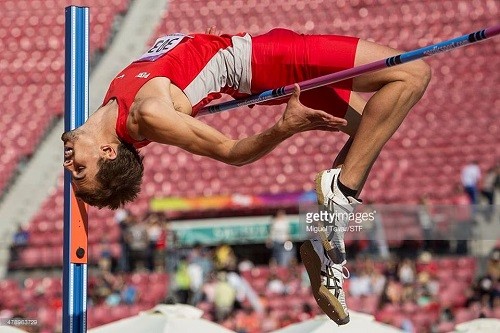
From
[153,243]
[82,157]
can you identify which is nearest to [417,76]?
[82,157]

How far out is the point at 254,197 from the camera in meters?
11.9

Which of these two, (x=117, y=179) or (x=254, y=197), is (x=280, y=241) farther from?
(x=117, y=179)

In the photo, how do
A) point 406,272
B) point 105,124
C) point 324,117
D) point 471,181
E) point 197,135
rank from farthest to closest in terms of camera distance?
point 471,181 → point 406,272 → point 105,124 → point 197,135 → point 324,117

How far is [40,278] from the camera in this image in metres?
10.6

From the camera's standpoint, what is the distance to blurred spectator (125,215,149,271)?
32.9 ft

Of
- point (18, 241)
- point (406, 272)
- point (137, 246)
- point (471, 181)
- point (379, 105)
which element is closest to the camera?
point (379, 105)

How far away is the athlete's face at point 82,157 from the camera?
4027mm

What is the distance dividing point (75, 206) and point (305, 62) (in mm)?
1266

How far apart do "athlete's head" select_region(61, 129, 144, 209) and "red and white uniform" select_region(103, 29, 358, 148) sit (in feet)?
0.23

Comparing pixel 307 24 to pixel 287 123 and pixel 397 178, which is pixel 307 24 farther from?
pixel 287 123

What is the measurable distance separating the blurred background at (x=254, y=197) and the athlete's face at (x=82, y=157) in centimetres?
187

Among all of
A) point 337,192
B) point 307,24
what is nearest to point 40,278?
point 307,24

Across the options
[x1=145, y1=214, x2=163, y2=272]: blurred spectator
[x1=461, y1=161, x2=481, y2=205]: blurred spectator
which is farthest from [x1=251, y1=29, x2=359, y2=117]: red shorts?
[x1=461, y1=161, x2=481, y2=205]: blurred spectator

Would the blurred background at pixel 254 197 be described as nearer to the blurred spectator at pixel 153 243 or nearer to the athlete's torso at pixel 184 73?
the blurred spectator at pixel 153 243
